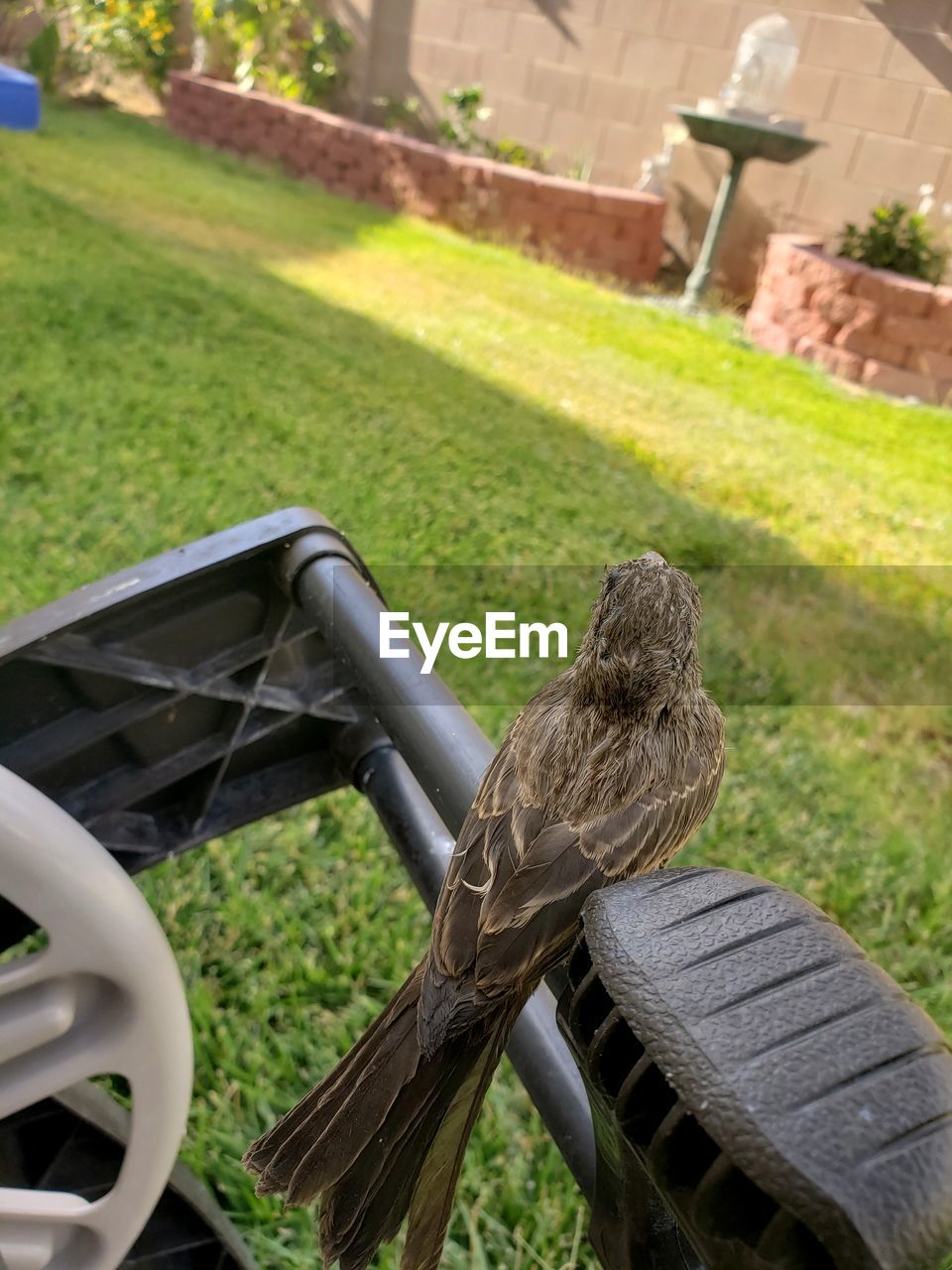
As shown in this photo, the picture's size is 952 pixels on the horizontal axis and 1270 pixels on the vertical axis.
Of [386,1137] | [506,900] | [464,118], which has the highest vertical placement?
[464,118]

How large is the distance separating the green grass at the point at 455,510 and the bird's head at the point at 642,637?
3.29 ft

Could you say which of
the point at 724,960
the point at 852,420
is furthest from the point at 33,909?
the point at 852,420

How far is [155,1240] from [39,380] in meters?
3.30

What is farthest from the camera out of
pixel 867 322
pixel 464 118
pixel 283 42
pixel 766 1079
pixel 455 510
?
pixel 283 42

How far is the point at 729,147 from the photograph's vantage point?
20.6ft

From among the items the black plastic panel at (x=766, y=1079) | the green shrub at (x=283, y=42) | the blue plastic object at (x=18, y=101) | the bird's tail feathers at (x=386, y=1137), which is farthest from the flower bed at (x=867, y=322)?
the black plastic panel at (x=766, y=1079)

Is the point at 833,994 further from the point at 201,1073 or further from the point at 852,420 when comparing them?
the point at 852,420

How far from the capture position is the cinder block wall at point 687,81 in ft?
20.7

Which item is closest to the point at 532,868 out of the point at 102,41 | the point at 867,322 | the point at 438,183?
the point at 867,322

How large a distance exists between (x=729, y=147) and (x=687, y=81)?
1190mm

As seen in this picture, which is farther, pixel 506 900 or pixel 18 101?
pixel 18 101

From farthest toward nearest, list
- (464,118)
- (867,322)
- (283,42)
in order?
(283,42)
(464,118)
(867,322)

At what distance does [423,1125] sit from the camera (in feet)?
2.72

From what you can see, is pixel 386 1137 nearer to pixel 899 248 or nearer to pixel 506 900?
pixel 506 900
